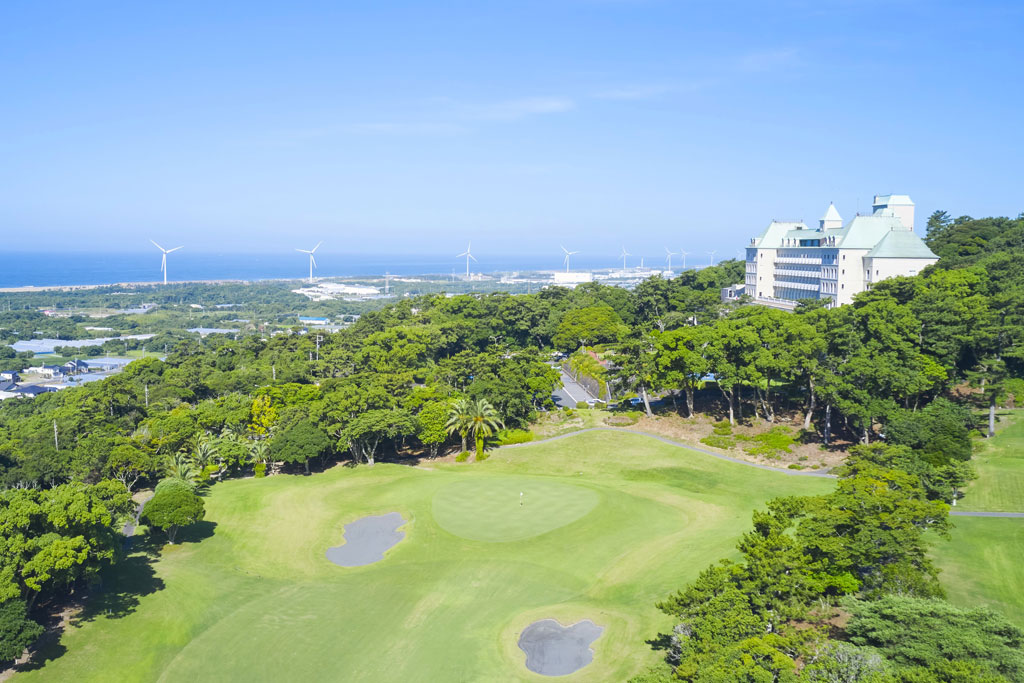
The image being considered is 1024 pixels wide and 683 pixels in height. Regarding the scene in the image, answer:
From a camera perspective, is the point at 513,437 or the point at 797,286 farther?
the point at 797,286

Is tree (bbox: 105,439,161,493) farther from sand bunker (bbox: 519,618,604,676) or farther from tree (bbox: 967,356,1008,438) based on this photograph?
tree (bbox: 967,356,1008,438)

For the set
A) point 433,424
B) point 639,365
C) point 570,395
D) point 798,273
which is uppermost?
point 798,273

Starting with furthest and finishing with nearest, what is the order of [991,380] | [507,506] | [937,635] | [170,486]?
[991,380], [507,506], [170,486], [937,635]

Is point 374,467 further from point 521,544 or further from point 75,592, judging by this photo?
point 75,592

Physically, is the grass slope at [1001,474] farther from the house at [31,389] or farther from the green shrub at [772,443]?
the house at [31,389]

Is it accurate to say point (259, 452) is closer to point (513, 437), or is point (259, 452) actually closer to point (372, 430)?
point (372, 430)

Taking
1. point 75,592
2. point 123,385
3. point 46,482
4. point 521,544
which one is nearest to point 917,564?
point 521,544

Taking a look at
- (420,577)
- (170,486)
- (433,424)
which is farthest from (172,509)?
(433,424)

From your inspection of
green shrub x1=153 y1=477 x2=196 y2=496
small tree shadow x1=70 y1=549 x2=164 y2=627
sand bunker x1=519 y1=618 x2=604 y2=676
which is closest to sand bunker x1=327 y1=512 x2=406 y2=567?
small tree shadow x1=70 y1=549 x2=164 y2=627

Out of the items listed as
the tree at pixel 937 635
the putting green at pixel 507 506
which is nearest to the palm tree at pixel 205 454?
the putting green at pixel 507 506
